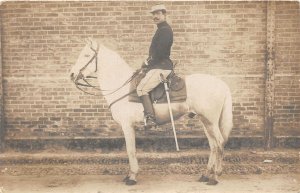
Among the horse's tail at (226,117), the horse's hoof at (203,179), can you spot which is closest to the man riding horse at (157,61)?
the horse's tail at (226,117)

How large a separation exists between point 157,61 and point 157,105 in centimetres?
75

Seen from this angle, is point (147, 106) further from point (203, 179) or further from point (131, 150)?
point (203, 179)

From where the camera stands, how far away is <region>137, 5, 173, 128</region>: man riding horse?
7109 millimetres

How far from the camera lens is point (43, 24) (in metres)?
8.50

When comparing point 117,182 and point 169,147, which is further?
point 169,147

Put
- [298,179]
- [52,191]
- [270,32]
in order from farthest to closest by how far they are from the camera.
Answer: [270,32] → [298,179] → [52,191]

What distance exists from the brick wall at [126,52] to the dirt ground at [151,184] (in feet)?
4.01

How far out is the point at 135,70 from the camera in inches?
319

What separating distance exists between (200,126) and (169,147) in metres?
0.76

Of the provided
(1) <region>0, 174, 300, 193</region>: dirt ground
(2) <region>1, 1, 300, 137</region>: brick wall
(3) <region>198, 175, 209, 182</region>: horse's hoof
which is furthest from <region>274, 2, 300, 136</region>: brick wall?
(3) <region>198, 175, 209, 182</region>: horse's hoof

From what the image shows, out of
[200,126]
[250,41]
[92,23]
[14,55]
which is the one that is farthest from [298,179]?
[14,55]

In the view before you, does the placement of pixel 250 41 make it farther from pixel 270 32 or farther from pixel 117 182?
pixel 117 182

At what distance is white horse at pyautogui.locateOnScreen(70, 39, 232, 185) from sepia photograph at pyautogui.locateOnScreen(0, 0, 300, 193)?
0.67 meters

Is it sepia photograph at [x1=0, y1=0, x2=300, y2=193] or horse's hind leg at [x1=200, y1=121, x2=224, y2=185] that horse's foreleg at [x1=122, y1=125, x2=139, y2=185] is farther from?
horse's hind leg at [x1=200, y1=121, x2=224, y2=185]
